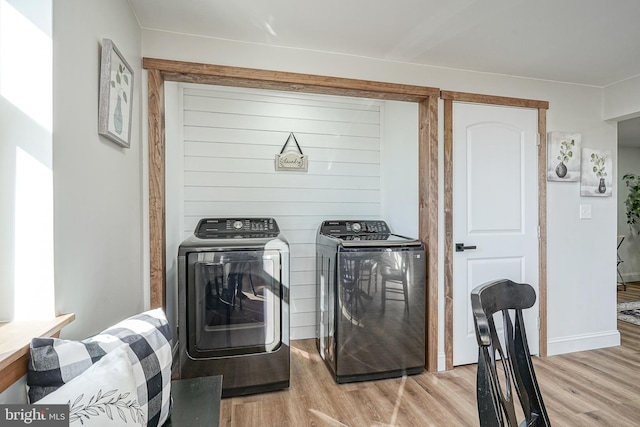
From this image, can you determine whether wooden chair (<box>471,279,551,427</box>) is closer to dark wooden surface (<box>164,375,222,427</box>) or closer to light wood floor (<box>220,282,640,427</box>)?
dark wooden surface (<box>164,375,222,427</box>)

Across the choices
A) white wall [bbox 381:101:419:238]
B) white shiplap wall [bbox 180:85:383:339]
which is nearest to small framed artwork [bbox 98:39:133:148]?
white shiplap wall [bbox 180:85:383:339]

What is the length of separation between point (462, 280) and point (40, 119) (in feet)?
8.85

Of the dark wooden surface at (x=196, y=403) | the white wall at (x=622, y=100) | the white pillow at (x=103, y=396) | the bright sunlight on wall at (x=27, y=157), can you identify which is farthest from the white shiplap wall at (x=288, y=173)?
the white pillow at (x=103, y=396)

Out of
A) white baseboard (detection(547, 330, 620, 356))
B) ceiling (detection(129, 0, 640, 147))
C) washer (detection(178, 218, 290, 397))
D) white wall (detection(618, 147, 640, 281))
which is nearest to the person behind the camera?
ceiling (detection(129, 0, 640, 147))

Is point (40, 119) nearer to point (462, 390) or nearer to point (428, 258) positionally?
point (428, 258)

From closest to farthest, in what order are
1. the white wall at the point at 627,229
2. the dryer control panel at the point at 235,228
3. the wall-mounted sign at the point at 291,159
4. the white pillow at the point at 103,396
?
the white pillow at the point at 103,396
the dryer control panel at the point at 235,228
the wall-mounted sign at the point at 291,159
the white wall at the point at 627,229

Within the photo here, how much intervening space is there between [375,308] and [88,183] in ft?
6.15

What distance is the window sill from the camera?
0.77 meters

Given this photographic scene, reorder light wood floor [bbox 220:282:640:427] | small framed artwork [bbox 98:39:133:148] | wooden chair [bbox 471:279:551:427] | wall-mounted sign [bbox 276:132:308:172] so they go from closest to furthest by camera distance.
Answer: wooden chair [bbox 471:279:551:427] → small framed artwork [bbox 98:39:133:148] → light wood floor [bbox 220:282:640:427] → wall-mounted sign [bbox 276:132:308:172]

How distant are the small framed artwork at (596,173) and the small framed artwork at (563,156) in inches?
3.9

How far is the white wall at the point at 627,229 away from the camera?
572 centimetres

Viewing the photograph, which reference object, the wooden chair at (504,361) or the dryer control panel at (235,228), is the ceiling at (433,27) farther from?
the wooden chair at (504,361)

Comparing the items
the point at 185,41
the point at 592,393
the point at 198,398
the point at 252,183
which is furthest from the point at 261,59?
the point at 592,393

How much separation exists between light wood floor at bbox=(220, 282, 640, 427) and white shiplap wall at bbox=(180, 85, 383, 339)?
0.99 metres
